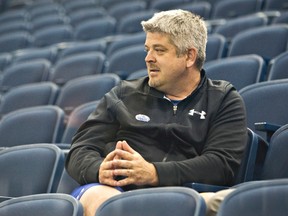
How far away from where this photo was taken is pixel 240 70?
265 centimetres

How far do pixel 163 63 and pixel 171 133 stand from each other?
206 mm

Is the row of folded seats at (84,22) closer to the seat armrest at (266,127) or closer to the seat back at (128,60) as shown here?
the seat back at (128,60)

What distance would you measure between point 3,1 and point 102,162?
19.6 ft

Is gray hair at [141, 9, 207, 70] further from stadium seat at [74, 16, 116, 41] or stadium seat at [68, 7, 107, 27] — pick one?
stadium seat at [68, 7, 107, 27]

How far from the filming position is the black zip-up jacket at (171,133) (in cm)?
183

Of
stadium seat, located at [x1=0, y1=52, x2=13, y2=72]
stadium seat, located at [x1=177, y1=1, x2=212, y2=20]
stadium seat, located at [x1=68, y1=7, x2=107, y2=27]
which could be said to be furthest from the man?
stadium seat, located at [x1=68, y1=7, x2=107, y2=27]

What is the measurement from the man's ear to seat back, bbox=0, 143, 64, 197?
0.47m

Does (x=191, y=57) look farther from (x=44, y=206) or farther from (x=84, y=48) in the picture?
(x=84, y=48)

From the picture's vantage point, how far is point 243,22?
378 cm

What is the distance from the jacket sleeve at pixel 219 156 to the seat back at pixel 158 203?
240 millimetres

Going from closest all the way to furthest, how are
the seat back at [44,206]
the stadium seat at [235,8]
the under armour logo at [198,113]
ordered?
the seat back at [44,206] → the under armour logo at [198,113] → the stadium seat at [235,8]

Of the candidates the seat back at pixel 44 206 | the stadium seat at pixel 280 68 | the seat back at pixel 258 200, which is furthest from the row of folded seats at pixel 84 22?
the seat back at pixel 258 200

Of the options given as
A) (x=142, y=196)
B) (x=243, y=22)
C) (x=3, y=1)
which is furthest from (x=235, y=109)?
(x=3, y=1)

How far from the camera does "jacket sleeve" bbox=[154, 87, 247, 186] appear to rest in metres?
1.80
